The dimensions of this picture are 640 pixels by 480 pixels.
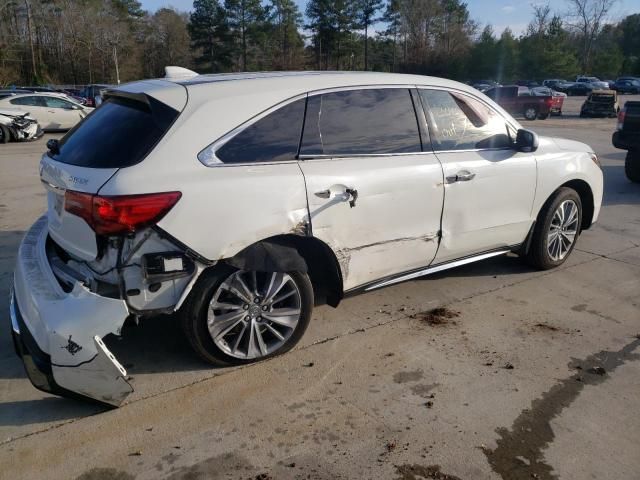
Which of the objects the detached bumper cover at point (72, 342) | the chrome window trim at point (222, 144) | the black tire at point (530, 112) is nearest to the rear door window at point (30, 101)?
the detached bumper cover at point (72, 342)

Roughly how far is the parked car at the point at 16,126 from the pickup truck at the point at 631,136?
1549 centimetres

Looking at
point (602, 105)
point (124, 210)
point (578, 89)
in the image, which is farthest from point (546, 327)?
point (578, 89)

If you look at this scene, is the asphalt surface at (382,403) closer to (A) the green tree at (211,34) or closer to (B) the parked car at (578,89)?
(B) the parked car at (578,89)

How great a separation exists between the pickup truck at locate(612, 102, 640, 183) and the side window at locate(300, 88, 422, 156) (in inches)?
280

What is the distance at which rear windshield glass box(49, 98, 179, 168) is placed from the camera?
299 cm

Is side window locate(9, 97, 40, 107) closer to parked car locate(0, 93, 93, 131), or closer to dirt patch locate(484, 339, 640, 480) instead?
parked car locate(0, 93, 93, 131)

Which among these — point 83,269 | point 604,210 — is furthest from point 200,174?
point 604,210

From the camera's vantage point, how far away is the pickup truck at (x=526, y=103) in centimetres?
2784

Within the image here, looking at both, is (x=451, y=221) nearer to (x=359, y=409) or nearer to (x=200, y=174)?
(x=359, y=409)

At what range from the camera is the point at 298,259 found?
3.35 metres

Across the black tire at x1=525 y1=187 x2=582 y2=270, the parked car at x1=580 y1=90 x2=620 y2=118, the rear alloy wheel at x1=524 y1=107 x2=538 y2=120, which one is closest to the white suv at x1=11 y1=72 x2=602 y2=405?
the black tire at x1=525 y1=187 x2=582 y2=270

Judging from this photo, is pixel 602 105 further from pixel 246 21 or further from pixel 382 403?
pixel 246 21

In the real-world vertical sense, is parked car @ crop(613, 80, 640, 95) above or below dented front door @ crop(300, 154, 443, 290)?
above

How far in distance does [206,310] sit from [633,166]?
29.9ft
